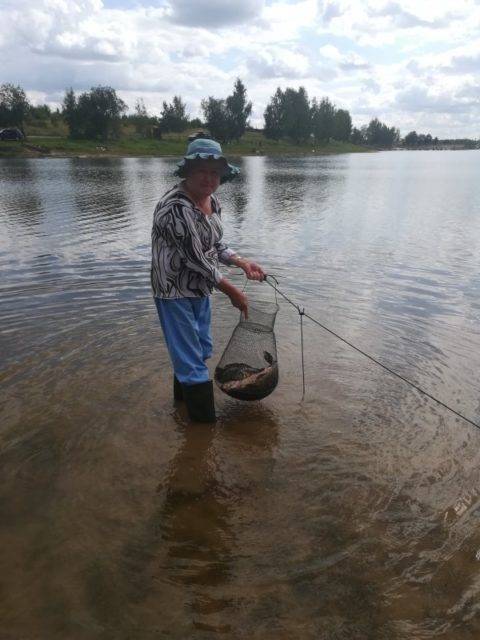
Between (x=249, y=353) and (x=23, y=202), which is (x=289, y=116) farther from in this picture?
(x=249, y=353)

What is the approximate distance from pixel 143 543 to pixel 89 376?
2668mm

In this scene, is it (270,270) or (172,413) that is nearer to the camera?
(172,413)

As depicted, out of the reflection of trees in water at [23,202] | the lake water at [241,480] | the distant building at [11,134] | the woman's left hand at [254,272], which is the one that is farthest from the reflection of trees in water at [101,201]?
the distant building at [11,134]

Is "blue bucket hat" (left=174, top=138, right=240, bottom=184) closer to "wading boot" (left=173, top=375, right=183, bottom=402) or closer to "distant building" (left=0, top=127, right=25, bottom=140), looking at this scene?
"wading boot" (left=173, top=375, right=183, bottom=402)

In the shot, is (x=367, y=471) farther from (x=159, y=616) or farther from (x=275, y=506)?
(x=159, y=616)

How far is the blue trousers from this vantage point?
4078mm

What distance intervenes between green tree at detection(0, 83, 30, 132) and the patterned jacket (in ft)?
266

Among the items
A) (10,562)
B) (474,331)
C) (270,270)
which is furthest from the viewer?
(270,270)

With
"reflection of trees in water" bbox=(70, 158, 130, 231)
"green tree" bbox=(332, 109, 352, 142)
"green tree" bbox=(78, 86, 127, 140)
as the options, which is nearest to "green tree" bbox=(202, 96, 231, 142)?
"green tree" bbox=(78, 86, 127, 140)

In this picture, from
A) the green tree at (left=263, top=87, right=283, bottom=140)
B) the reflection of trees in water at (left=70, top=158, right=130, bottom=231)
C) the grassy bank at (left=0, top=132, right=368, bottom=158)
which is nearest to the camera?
the reflection of trees in water at (left=70, top=158, right=130, bottom=231)

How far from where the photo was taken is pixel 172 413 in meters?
4.80

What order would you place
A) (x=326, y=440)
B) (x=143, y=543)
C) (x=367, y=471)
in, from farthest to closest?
(x=326, y=440), (x=367, y=471), (x=143, y=543)

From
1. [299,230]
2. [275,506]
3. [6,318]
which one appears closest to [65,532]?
[275,506]

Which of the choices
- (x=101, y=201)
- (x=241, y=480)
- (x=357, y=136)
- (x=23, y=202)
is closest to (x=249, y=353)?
(x=241, y=480)
